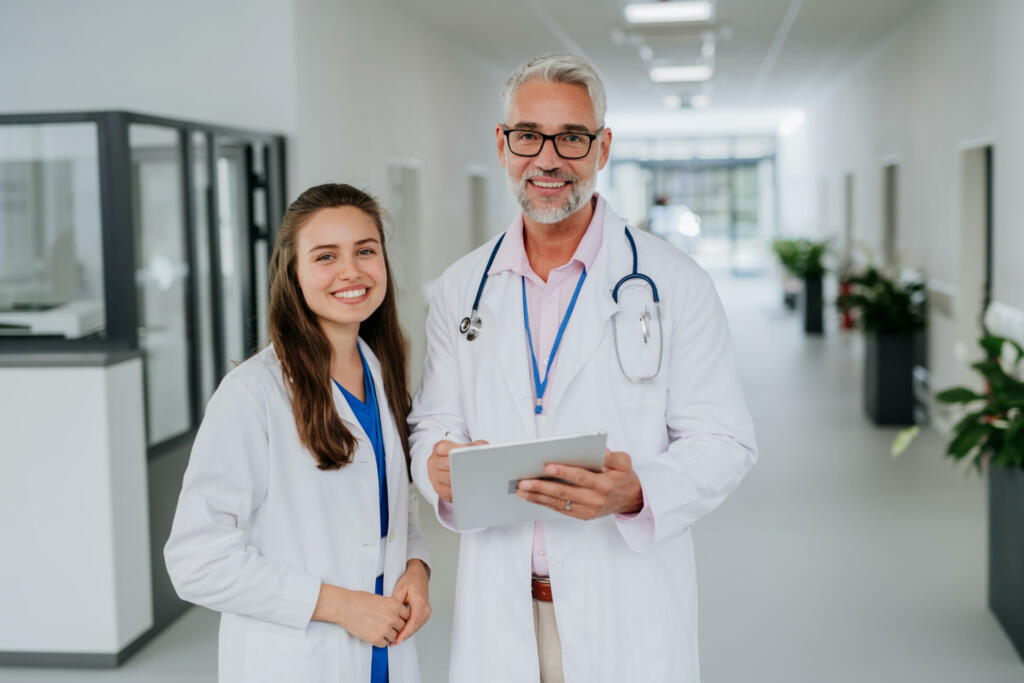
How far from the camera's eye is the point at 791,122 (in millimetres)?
A: 21422

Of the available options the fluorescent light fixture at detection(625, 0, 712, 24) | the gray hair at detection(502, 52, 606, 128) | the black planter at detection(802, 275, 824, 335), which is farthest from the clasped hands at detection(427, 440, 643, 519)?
the black planter at detection(802, 275, 824, 335)

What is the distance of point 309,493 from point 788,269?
14.3 m

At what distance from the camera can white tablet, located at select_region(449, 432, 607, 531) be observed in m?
1.62

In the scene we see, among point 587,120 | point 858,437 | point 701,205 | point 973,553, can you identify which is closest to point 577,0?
point 858,437

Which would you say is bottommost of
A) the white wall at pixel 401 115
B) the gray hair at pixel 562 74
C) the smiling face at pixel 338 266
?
the smiling face at pixel 338 266

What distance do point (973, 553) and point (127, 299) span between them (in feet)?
→ 13.3

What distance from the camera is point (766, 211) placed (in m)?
25.3

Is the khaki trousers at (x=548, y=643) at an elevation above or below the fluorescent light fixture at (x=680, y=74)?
below

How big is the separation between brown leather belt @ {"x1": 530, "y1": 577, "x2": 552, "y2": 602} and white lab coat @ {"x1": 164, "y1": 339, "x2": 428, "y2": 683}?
0.98ft

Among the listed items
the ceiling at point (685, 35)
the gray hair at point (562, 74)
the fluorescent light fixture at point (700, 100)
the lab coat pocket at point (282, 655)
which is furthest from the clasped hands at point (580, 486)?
the fluorescent light fixture at point (700, 100)

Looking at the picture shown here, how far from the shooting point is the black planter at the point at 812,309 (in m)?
14.3

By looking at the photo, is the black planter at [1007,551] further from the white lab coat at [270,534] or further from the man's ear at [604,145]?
the white lab coat at [270,534]

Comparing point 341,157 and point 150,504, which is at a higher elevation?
point 341,157

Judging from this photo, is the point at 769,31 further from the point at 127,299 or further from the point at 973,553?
the point at 127,299
